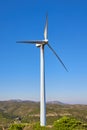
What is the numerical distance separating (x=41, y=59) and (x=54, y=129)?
17090 mm

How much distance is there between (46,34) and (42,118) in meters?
20.8

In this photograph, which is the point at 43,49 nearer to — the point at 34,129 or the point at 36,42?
the point at 36,42

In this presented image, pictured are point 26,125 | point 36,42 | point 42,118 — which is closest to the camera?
point 42,118

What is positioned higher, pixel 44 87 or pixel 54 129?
pixel 44 87

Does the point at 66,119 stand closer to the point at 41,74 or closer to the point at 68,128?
the point at 68,128

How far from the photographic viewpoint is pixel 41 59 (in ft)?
239

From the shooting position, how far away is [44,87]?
233 ft

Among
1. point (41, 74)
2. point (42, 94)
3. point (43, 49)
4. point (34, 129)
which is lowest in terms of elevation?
point (34, 129)

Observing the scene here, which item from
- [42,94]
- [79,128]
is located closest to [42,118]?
[42,94]

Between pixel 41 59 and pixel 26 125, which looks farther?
pixel 26 125

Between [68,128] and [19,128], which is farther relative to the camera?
[19,128]

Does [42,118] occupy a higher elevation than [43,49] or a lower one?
lower

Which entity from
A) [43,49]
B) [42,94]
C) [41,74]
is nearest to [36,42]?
[43,49]

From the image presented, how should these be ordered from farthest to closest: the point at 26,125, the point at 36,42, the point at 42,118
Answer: the point at 26,125, the point at 36,42, the point at 42,118
